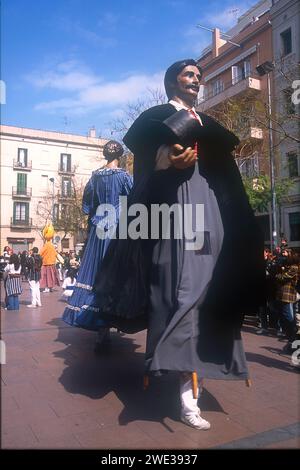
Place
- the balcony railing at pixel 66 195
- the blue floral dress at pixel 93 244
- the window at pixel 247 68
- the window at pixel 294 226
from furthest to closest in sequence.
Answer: the balcony railing at pixel 66 195
the window at pixel 247 68
the window at pixel 294 226
the blue floral dress at pixel 93 244

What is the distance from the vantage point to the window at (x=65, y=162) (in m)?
40.6

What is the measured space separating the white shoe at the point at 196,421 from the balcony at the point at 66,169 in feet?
118

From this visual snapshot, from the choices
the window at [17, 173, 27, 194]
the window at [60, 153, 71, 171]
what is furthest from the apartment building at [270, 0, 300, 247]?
the window at [17, 173, 27, 194]

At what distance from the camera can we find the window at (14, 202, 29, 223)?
41919mm

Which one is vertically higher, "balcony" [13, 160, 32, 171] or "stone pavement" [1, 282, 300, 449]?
"balcony" [13, 160, 32, 171]

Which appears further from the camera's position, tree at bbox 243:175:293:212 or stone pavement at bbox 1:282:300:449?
tree at bbox 243:175:293:212

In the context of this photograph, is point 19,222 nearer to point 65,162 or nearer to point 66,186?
point 65,162

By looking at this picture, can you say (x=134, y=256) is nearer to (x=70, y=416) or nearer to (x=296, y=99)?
(x=70, y=416)

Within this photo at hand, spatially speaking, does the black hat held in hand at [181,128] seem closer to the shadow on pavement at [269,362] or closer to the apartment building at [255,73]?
the shadow on pavement at [269,362]

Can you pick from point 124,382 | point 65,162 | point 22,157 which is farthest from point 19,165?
point 124,382

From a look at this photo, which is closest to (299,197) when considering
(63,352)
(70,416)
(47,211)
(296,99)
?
(296,99)

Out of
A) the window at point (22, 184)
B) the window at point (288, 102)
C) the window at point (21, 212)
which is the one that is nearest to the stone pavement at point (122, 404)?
the window at point (288, 102)

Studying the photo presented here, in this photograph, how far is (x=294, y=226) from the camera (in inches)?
826

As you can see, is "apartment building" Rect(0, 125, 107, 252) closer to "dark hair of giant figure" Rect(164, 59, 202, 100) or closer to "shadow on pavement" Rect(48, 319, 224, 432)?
"shadow on pavement" Rect(48, 319, 224, 432)
